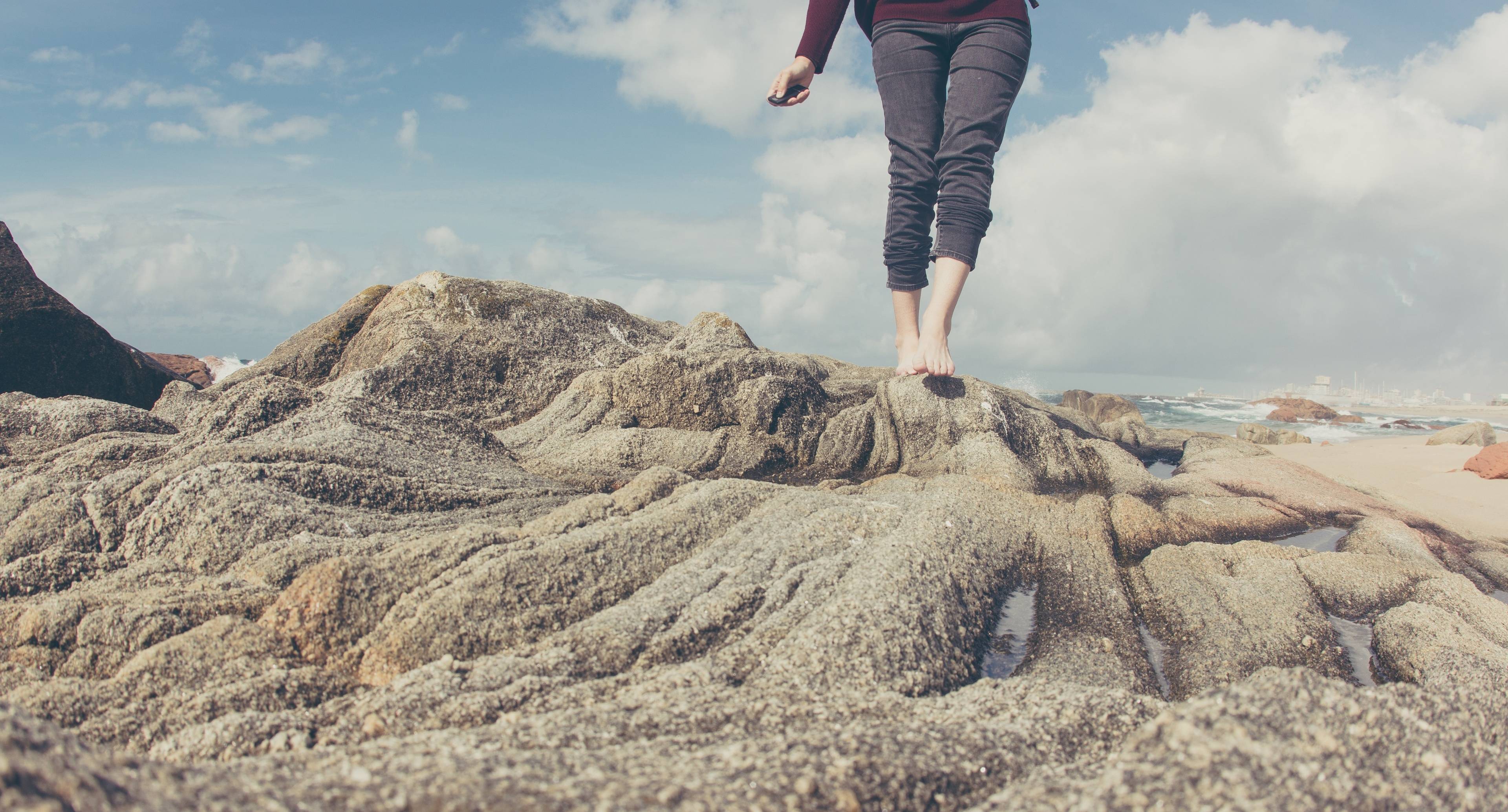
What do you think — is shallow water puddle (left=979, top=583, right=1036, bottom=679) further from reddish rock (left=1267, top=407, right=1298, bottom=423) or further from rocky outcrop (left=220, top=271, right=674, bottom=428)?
reddish rock (left=1267, top=407, right=1298, bottom=423)

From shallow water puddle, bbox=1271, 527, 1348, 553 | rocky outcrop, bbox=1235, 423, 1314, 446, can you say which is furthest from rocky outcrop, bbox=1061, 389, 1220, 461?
shallow water puddle, bbox=1271, 527, 1348, 553

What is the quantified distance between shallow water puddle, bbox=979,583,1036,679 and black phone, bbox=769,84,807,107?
309 centimetres

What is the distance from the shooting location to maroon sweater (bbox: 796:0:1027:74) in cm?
454

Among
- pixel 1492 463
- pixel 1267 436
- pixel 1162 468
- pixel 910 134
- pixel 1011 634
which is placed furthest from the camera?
pixel 1267 436

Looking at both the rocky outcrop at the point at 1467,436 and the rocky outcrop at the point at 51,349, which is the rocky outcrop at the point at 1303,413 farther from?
the rocky outcrop at the point at 51,349

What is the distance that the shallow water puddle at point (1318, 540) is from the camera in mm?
4961

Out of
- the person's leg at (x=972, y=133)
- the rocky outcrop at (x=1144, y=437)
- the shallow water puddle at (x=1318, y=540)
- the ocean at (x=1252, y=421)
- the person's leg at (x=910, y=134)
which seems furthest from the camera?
the ocean at (x=1252, y=421)

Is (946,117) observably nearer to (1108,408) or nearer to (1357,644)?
(1357,644)

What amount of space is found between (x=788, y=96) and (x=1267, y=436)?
557 inches

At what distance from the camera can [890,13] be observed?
4.79 m

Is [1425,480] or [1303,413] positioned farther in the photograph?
[1303,413]

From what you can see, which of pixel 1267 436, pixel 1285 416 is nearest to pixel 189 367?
pixel 1267 436

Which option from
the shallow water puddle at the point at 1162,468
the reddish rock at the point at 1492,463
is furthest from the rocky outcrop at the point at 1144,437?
the reddish rock at the point at 1492,463

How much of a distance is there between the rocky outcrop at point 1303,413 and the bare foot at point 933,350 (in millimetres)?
28332
